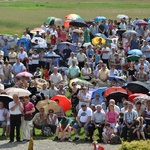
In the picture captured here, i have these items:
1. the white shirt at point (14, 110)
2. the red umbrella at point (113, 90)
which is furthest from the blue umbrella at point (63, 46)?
the white shirt at point (14, 110)

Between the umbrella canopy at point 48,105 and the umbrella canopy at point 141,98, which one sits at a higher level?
the umbrella canopy at point 141,98

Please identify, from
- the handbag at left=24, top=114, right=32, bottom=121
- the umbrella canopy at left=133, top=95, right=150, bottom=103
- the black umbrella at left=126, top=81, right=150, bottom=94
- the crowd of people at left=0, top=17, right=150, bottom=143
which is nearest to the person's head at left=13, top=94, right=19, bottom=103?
the crowd of people at left=0, top=17, right=150, bottom=143

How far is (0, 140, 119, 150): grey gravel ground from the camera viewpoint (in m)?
20.4

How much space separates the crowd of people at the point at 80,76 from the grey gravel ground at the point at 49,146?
38 centimetres

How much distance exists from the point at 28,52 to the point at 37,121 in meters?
11.9

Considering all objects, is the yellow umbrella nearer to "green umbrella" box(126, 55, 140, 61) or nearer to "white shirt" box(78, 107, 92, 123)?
"green umbrella" box(126, 55, 140, 61)

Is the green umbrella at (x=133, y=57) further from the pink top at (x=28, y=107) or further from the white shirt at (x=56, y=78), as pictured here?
the pink top at (x=28, y=107)

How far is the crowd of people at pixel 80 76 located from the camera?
21.5 meters

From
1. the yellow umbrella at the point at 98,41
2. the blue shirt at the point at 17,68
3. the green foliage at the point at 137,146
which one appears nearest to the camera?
the green foliage at the point at 137,146

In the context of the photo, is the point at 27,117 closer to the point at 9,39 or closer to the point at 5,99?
the point at 5,99

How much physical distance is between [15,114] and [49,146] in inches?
62.9

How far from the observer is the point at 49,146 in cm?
2070

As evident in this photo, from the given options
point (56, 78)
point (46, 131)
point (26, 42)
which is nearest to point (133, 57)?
point (56, 78)

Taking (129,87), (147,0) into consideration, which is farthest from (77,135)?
(147,0)
